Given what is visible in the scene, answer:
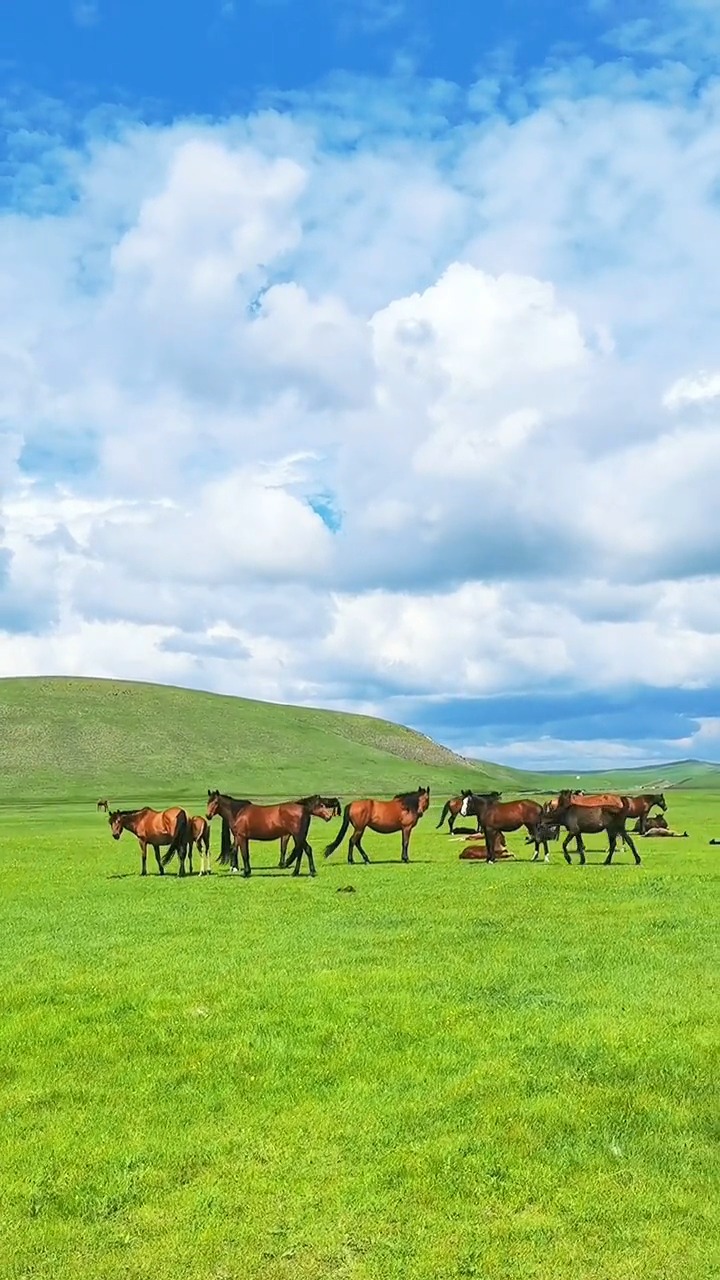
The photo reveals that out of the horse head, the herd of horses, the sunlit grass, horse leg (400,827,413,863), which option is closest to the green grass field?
the sunlit grass

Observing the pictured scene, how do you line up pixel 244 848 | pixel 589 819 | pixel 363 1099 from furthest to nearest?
pixel 589 819 → pixel 244 848 → pixel 363 1099

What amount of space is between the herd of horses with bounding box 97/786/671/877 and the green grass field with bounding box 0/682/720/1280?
31.4ft

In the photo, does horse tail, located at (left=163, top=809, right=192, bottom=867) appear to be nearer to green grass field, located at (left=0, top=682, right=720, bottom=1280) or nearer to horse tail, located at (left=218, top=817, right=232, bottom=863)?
horse tail, located at (left=218, top=817, right=232, bottom=863)

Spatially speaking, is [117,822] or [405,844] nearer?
[405,844]

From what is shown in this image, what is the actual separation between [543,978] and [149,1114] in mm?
6320

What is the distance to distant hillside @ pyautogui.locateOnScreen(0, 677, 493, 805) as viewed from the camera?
144375 mm

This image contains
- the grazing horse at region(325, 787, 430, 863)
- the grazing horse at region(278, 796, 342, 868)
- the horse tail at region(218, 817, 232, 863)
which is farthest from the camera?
the grazing horse at region(325, 787, 430, 863)

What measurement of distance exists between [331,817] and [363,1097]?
69.8ft

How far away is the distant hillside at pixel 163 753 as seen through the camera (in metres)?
144

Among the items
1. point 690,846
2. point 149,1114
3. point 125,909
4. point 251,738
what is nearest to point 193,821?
point 125,909

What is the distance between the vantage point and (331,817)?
32.1 meters

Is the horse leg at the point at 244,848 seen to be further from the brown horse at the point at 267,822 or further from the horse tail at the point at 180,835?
the horse tail at the point at 180,835

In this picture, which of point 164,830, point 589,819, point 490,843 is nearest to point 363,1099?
point 164,830

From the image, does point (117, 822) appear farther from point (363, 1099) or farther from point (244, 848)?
point (363, 1099)
